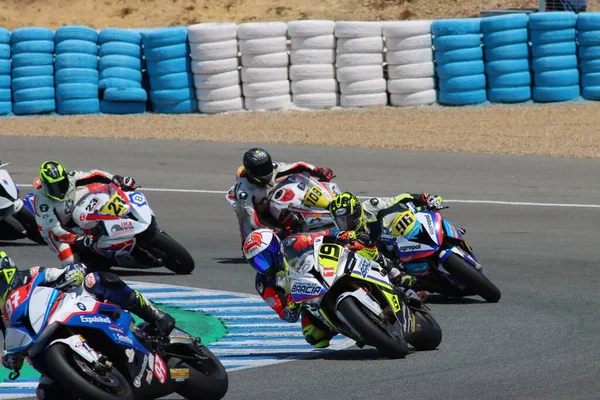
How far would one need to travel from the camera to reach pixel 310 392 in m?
8.37

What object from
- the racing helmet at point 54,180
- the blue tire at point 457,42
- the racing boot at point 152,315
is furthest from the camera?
the blue tire at point 457,42

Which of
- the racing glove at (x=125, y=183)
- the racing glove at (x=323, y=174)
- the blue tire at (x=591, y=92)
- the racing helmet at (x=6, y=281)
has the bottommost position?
the blue tire at (x=591, y=92)

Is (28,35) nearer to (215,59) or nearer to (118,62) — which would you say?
(118,62)

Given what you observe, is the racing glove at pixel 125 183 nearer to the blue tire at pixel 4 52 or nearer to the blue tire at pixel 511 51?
the blue tire at pixel 4 52

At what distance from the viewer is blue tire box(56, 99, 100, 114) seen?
23.8 metres

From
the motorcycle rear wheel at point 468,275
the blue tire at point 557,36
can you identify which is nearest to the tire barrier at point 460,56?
the blue tire at point 557,36

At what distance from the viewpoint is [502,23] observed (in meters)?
23.3

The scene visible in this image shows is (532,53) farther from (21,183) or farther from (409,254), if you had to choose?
(409,254)

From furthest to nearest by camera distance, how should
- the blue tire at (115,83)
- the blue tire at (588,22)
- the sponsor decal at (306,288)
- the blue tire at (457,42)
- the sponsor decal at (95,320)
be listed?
the blue tire at (115,83) → the blue tire at (457,42) → the blue tire at (588,22) → the sponsor decal at (306,288) → the sponsor decal at (95,320)

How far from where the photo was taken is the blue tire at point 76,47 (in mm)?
23469

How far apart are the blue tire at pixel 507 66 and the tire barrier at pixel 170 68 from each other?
5.74 meters

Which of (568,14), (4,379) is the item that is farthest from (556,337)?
(568,14)

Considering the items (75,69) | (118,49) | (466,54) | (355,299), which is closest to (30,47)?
(75,69)

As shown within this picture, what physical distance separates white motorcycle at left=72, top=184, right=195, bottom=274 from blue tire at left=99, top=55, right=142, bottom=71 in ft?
34.3
